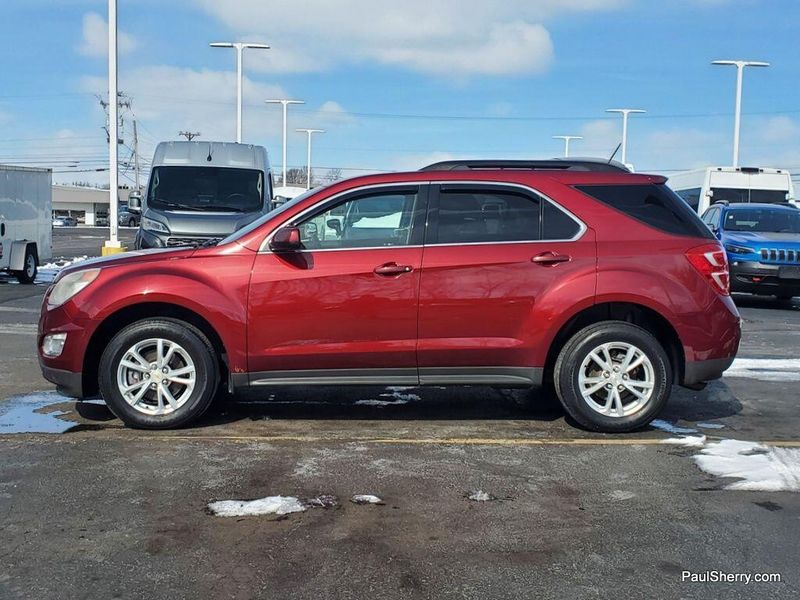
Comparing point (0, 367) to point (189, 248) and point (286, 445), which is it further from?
point (286, 445)

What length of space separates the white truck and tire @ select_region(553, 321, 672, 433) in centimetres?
1381

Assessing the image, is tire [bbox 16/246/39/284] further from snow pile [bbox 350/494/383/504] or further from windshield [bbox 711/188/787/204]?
windshield [bbox 711/188/787/204]

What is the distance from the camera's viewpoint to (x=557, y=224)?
582 cm

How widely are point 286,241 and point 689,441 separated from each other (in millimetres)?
3104

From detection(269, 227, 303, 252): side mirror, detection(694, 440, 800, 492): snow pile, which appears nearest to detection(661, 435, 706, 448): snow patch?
detection(694, 440, 800, 492): snow pile

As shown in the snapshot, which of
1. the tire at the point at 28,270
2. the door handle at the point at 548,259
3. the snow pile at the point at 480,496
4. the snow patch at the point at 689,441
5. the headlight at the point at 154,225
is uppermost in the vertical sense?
the headlight at the point at 154,225

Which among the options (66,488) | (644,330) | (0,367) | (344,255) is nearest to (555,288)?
(644,330)

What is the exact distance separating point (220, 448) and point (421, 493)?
1.53m

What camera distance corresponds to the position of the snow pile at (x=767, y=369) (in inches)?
316

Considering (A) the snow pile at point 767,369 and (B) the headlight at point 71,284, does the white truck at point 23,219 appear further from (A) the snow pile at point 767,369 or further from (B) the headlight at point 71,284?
(A) the snow pile at point 767,369

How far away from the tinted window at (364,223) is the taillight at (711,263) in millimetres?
1998

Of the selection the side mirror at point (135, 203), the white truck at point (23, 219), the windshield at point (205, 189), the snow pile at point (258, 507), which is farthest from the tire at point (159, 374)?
the white truck at point (23, 219)

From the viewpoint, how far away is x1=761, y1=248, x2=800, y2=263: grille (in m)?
13.6

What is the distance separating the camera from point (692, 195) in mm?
23188
